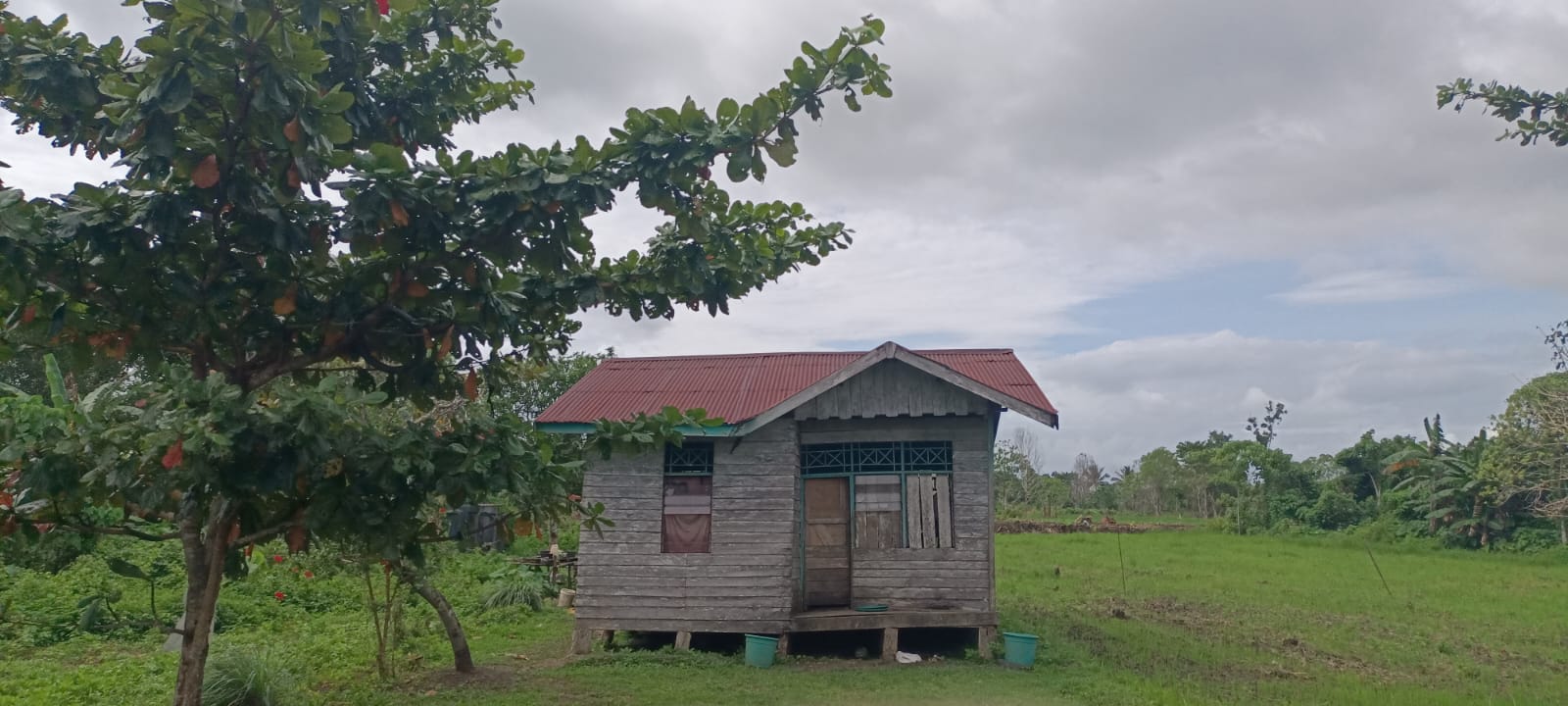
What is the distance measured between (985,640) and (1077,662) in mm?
1053

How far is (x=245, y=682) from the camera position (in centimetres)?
762

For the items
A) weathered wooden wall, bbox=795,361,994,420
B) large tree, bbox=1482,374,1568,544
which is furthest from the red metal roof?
large tree, bbox=1482,374,1568,544

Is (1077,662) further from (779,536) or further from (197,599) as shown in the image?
(197,599)

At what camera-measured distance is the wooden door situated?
12078mm

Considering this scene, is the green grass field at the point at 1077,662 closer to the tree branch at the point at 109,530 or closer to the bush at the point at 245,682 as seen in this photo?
the bush at the point at 245,682

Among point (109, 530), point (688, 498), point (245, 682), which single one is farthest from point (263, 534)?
point (688, 498)

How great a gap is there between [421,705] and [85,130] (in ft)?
19.2

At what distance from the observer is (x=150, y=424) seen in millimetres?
3488

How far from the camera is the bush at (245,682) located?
24.7 ft

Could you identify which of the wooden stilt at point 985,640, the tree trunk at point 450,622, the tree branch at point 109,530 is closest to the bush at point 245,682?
the tree trunk at point 450,622

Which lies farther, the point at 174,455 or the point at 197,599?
the point at 197,599

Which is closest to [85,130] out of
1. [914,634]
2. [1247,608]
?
[914,634]

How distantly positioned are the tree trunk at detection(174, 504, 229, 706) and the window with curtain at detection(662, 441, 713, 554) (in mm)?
7513

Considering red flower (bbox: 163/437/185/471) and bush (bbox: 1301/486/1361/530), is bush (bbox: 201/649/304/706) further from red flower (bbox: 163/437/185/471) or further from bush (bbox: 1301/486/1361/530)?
bush (bbox: 1301/486/1361/530)
